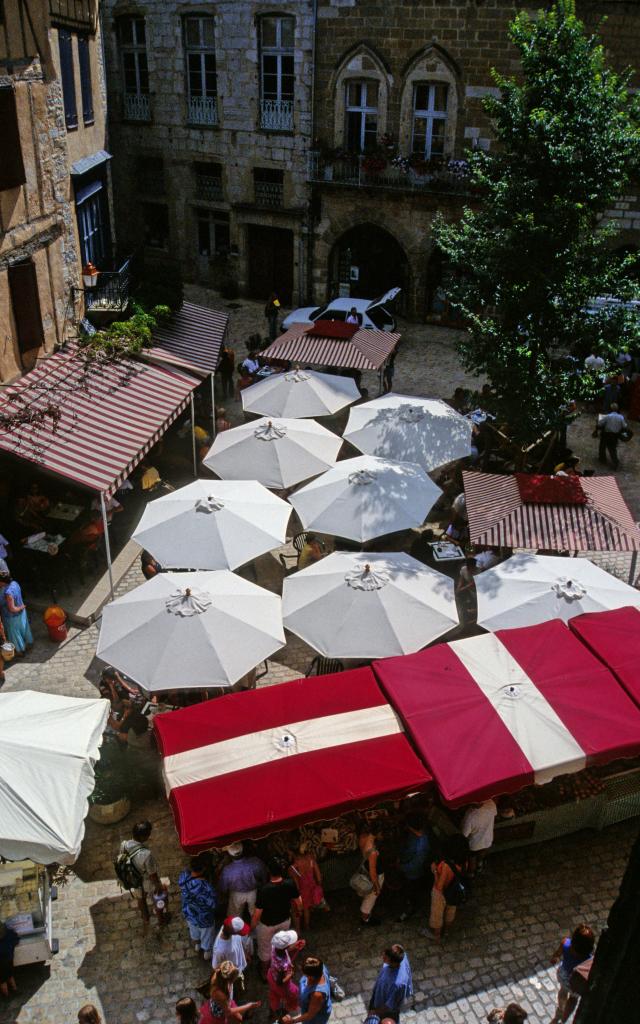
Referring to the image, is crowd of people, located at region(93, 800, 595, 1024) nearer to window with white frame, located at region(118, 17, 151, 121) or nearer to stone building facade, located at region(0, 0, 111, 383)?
stone building facade, located at region(0, 0, 111, 383)

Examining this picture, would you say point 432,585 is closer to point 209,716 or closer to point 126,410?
point 209,716

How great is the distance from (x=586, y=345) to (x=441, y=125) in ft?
39.8

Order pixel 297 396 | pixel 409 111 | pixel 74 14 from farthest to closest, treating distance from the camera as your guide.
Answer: pixel 409 111 → pixel 297 396 → pixel 74 14

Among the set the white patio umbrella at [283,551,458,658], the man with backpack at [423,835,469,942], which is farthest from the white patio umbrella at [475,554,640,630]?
the man with backpack at [423,835,469,942]

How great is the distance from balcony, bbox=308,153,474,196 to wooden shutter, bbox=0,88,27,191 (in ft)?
42.4

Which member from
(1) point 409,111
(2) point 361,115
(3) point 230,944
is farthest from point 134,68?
(3) point 230,944

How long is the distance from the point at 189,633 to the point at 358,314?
14.4m

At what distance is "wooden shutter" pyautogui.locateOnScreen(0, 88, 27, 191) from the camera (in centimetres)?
1177

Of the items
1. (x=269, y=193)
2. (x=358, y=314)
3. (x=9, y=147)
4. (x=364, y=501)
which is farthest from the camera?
(x=269, y=193)

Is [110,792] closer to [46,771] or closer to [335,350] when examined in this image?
[46,771]

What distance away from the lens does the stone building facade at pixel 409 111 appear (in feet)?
68.9

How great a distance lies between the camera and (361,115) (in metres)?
23.1

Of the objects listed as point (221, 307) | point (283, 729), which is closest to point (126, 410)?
point (283, 729)

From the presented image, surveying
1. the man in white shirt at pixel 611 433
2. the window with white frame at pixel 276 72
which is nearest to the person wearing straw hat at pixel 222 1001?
the man in white shirt at pixel 611 433
